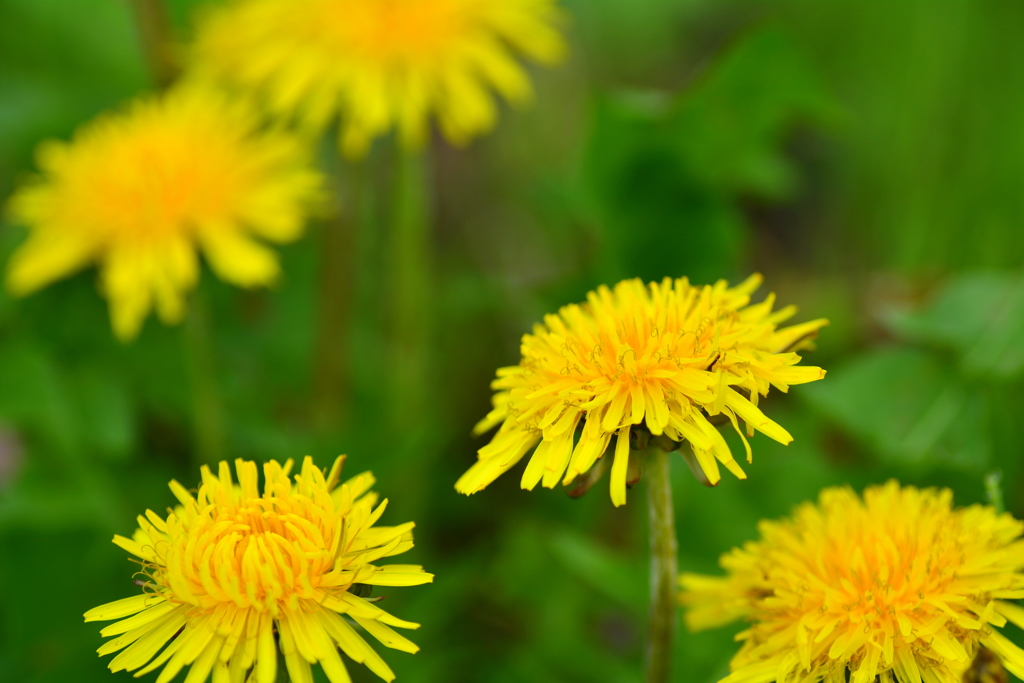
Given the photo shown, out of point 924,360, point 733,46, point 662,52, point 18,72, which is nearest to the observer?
point 924,360

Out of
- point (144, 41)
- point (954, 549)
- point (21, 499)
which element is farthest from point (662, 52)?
point (954, 549)

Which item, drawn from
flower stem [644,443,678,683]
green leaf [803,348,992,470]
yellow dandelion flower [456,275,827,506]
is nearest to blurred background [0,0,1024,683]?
green leaf [803,348,992,470]

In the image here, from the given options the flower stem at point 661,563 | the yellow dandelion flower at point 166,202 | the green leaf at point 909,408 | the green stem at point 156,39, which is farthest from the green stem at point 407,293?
the flower stem at point 661,563

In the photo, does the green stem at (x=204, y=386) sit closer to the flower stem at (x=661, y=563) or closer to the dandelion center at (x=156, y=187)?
the dandelion center at (x=156, y=187)

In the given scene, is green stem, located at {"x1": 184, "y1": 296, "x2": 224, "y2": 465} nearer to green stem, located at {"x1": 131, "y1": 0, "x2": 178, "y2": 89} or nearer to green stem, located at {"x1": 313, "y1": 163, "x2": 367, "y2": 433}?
green stem, located at {"x1": 313, "y1": 163, "x2": 367, "y2": 433}

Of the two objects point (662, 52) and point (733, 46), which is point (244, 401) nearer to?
point (733, 46)

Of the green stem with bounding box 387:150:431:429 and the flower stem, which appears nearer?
the flower stem

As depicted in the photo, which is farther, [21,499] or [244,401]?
[244,401]
